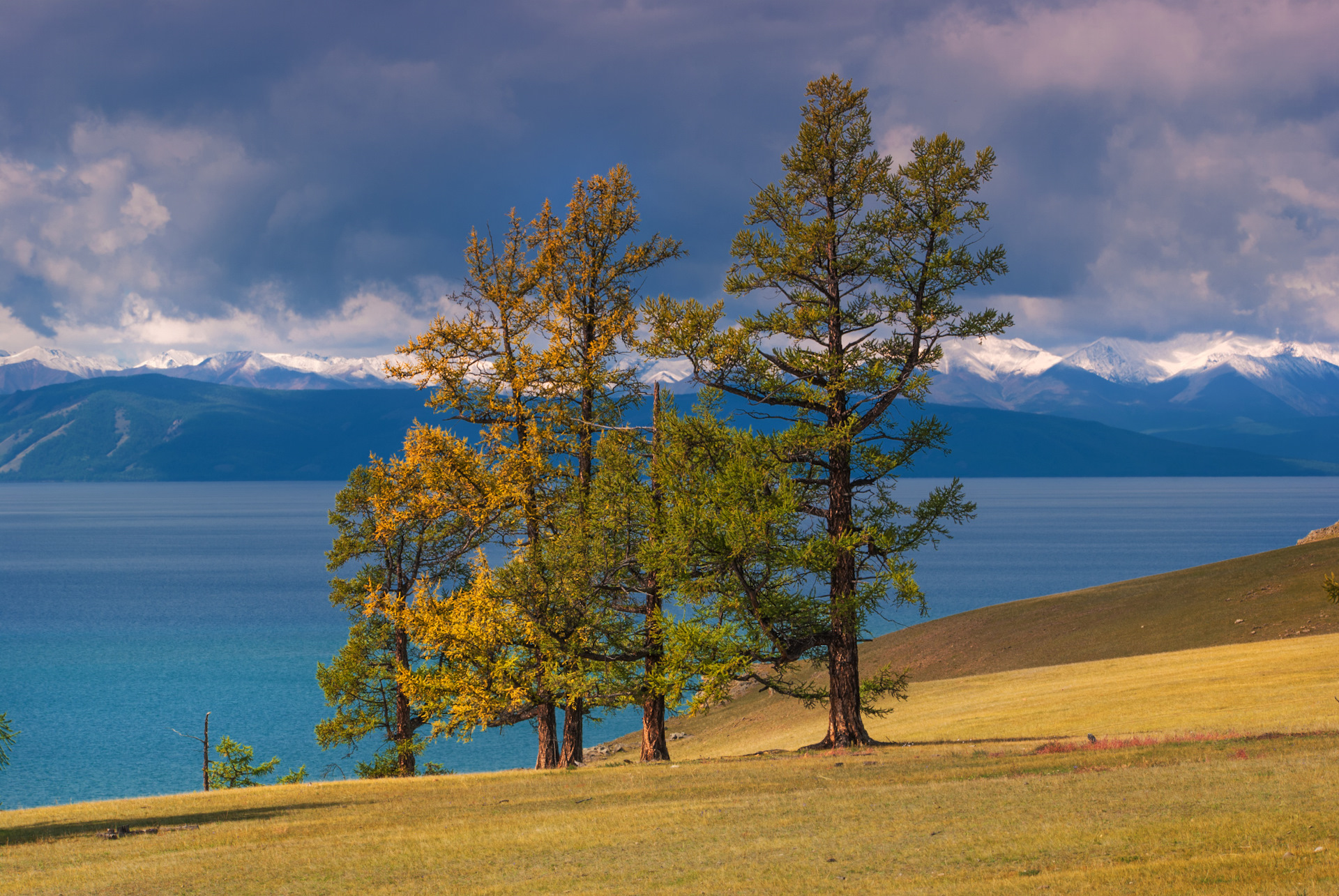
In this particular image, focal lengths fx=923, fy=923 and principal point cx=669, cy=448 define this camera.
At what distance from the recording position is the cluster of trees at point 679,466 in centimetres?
2541

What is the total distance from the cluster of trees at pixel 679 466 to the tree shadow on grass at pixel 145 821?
7.30 meters

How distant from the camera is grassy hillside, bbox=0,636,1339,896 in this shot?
1176 centimetres

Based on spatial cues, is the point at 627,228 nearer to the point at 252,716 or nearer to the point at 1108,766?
the point at 1108,766

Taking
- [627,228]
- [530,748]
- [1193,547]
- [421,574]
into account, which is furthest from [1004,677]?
[1193,547]

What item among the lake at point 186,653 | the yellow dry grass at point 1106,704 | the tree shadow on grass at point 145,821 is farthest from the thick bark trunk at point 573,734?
the lake at point 186,653

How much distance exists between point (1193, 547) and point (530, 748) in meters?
161

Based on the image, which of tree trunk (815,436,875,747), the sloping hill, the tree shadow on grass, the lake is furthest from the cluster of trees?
the sloping hill

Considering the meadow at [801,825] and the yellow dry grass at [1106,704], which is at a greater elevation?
the meadow at [801,825]

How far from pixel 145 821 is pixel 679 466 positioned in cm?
1570

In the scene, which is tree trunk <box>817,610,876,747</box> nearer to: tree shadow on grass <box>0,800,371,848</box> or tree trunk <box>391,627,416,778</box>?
tree shadow on grass <box>0,800,371,848</box>

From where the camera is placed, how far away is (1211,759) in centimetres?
1895

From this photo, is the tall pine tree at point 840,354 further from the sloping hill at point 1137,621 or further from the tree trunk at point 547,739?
the sloping hill at point 1137,621

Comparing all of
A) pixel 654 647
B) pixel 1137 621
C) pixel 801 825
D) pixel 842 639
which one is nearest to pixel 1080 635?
pixel 1137 621

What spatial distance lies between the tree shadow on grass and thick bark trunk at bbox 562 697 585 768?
29.2ft
